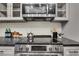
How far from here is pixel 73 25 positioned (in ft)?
6.37

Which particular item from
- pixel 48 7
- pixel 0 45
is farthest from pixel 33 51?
pixel 48 7

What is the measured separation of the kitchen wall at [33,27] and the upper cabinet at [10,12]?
0.57ft

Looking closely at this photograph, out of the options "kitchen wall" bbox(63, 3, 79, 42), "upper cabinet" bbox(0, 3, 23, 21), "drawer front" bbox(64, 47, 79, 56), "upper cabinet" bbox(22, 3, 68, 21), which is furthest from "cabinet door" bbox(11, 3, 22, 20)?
"drawer front" bbox(64, 47, 79, 56)

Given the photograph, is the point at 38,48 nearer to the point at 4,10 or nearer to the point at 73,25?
the point at 73,25

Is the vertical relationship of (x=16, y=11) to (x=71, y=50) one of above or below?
above

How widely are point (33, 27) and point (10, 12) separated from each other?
39 centimetres

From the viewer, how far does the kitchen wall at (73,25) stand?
193cm

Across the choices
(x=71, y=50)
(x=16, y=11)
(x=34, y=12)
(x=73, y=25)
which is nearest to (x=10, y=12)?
(x=16, y=11)

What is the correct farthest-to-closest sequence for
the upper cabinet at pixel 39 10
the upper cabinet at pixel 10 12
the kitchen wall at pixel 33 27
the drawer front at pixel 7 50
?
the kitchen wall at pixel 33 27 < the upper cabinet at pixel 10 12 < the upper cabinet at pixel 39 10 < the drawer front at pixel 7 50

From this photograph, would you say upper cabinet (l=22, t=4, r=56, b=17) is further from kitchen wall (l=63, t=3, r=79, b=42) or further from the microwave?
the microwave

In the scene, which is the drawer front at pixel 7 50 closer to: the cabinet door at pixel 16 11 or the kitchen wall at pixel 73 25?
the cabinet door at pixel 16 11

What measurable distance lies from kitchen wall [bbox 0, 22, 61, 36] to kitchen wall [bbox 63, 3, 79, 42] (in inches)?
5.3

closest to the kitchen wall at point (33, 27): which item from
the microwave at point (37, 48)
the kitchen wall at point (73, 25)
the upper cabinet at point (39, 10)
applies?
the kitchen wall at point (73, 25)

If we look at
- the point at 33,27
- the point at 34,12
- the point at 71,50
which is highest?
the point at 34,12
